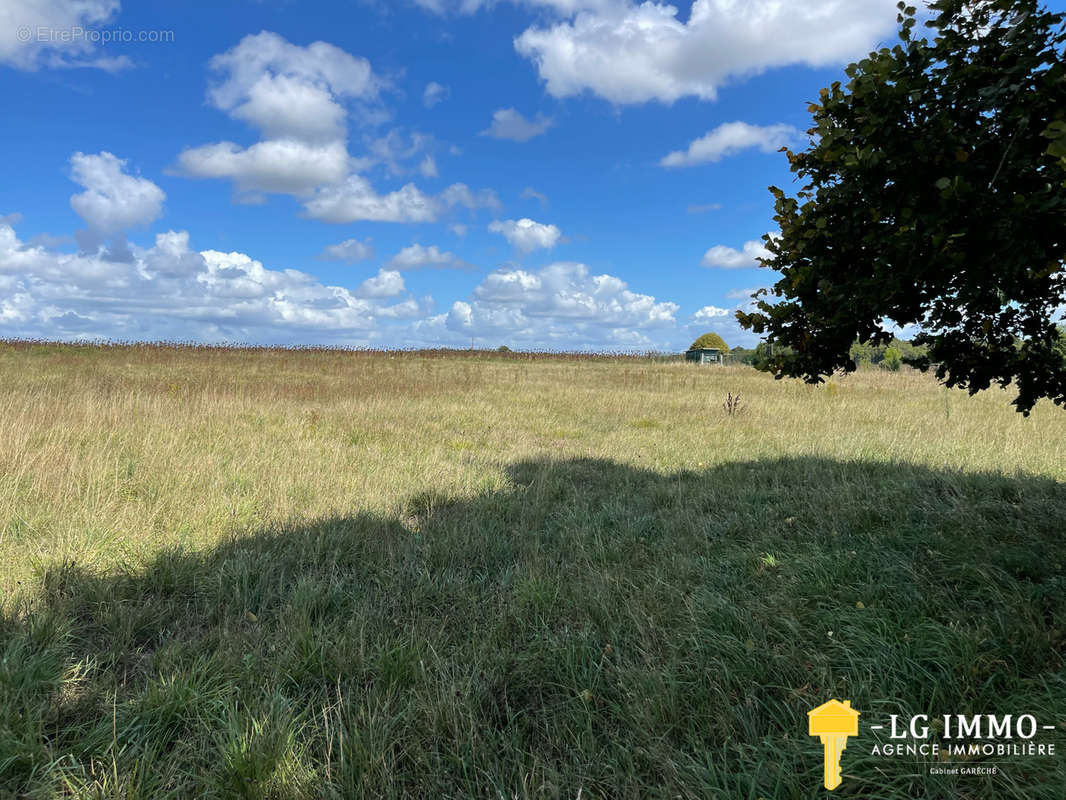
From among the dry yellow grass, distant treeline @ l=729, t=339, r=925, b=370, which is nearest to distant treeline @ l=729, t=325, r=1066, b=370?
distant treeline @ l=729, t=339, r=925, b=370

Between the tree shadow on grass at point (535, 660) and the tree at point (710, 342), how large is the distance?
58.1 metres

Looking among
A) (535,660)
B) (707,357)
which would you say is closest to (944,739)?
(535,660)

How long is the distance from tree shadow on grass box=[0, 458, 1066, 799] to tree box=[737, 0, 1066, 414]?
1602 millimetres

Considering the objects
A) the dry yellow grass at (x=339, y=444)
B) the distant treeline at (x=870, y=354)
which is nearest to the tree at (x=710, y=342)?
the distant treeline at (x=870, y=354)

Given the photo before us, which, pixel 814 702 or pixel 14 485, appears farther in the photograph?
pixel 14 485

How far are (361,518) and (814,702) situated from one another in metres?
4.25

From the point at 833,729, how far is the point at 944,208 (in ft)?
8.80

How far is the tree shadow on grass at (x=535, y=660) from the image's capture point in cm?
223

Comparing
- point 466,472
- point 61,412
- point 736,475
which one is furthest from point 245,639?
point 61,412

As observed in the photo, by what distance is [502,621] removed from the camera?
11.3ft

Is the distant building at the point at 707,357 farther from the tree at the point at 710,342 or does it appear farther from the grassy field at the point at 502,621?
Answer: the grassy field at the point at 502,621

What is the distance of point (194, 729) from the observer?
255cm

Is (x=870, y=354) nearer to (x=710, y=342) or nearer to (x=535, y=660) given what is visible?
(x=710, y=342)

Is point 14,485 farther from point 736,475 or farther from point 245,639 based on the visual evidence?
point 736,475
